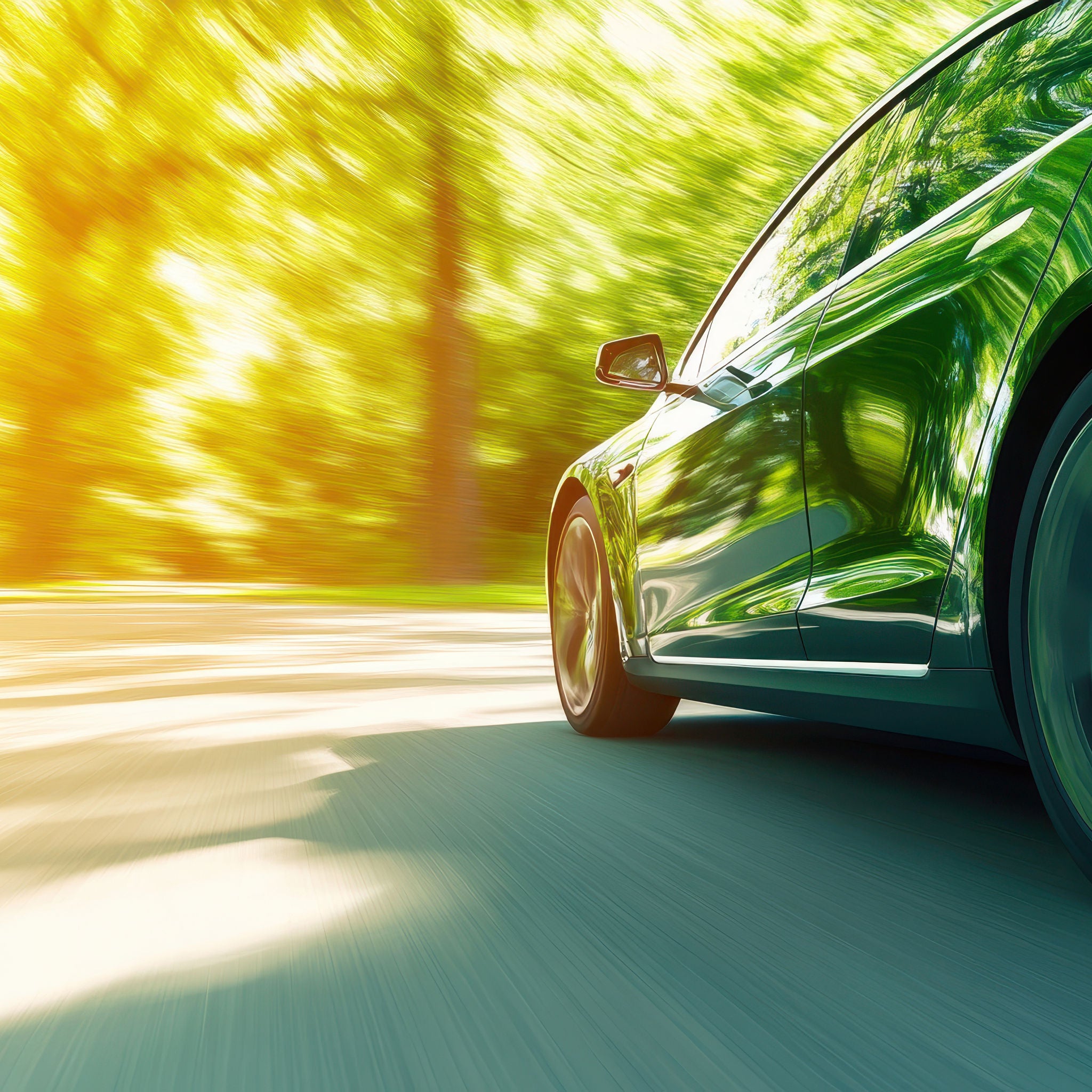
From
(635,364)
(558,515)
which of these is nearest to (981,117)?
(635,364)

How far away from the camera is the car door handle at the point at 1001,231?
2318 millimetres

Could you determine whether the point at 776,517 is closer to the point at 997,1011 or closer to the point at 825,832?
the point at 825,832

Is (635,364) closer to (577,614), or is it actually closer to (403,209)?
(577,614)

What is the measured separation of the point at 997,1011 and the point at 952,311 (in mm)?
1214

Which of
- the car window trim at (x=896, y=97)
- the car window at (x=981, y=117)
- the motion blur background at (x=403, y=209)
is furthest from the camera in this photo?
the motion blur background at (x=403, y=209)

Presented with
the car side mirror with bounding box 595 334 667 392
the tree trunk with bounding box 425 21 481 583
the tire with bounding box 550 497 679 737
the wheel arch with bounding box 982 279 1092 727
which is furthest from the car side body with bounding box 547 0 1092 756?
the tree trunk with bounding box 425 21 481 583

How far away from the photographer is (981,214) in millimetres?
2500

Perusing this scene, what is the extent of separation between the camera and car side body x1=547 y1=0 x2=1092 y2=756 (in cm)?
232

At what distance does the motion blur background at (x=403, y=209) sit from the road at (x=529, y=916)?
43.9 ft

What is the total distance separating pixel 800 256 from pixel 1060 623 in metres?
1.72

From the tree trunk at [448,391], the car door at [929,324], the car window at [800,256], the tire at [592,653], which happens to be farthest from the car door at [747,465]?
the tree trunk at [448,391]

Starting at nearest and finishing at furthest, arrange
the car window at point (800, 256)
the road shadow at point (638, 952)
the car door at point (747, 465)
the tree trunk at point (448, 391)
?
1. the road shadow at point (638, 952)
2. the car door at point (747, 465)
3. the car window at point (800, 256)
4. the tree trunk at point (448, 391)

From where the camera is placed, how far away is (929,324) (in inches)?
102

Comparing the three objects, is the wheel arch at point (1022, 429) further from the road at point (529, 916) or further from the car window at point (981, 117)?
the road at point (529, 916)
